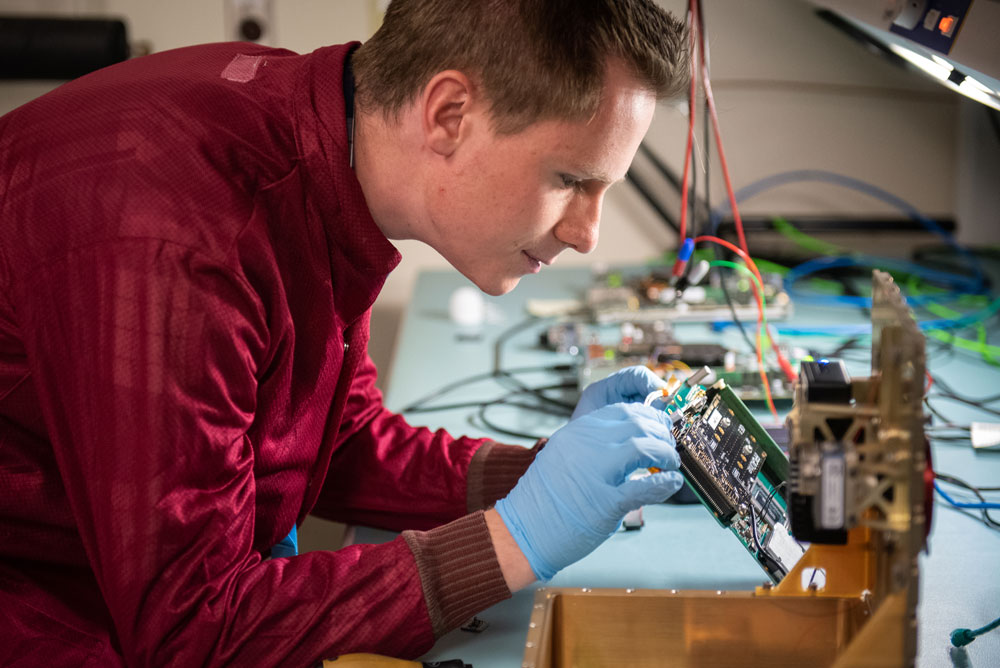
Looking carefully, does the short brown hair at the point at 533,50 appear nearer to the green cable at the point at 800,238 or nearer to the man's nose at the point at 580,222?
the man's nose at the point at 580,222

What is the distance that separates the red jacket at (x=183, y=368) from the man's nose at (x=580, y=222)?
22 centimetres

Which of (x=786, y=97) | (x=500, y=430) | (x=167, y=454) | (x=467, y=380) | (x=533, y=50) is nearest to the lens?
(x=167, y=454)

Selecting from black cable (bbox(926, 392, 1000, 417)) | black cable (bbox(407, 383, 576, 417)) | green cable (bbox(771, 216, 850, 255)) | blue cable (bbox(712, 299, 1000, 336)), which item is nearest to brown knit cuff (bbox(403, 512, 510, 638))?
black cable (bbox(407, 383, 576, 417))

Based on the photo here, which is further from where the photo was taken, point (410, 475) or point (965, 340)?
point (965, 340)

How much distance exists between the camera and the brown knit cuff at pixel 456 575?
3.10 feet

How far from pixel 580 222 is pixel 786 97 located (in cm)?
209

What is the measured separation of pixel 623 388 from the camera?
125cm

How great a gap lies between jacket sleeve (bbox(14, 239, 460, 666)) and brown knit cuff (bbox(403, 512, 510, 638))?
3cm

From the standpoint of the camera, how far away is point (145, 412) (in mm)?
845

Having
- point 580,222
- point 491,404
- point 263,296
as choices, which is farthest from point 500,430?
point 263,296

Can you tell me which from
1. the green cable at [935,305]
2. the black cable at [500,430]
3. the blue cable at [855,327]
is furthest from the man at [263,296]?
the green cable at [935,305]

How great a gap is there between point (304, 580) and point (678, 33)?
73cm

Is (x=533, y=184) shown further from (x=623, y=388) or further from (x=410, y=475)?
(x=410, y=475)

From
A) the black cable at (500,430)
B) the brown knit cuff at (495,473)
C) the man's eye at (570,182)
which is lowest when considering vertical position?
the black cable at (500,430)
